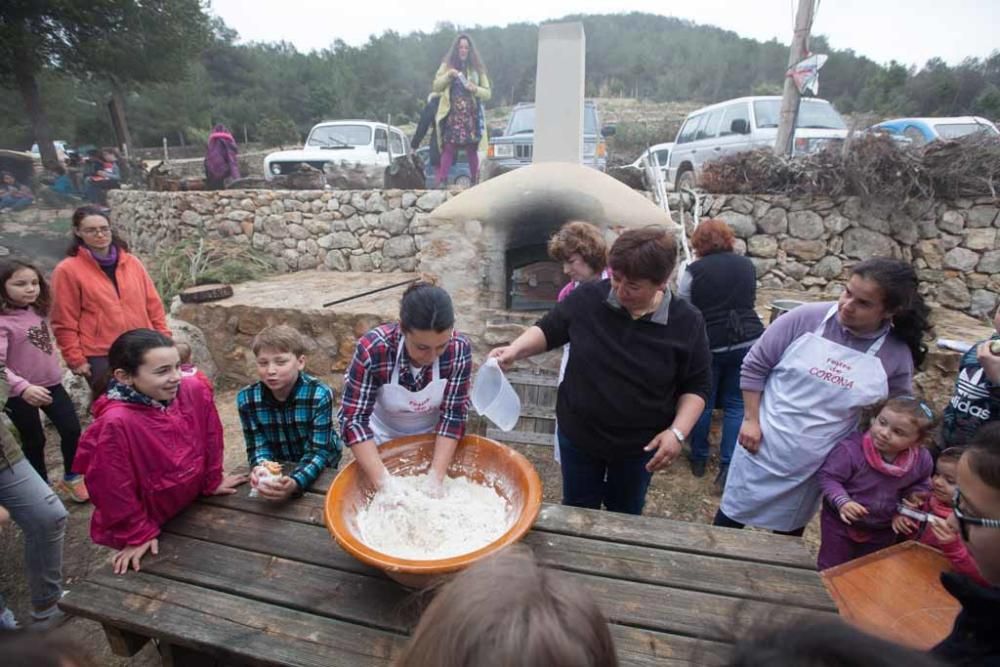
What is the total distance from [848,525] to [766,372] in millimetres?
685

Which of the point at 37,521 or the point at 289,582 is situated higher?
the point at 289,582

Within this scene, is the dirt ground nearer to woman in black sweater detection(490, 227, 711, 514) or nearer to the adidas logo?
woman in black sweater detection(490, 227, 711, 514)

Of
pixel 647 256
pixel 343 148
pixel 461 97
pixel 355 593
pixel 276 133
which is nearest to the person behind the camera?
pixel 355 593

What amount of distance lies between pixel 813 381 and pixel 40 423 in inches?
159

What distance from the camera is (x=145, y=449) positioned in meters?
1.53

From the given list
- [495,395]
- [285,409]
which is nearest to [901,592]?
[495,395]

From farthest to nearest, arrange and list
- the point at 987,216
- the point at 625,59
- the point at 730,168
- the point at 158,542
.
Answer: the point at 625,59, the point at 730,168, the point at 987,216, the point at 158,542

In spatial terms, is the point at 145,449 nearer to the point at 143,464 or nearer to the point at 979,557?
the point at 143,464

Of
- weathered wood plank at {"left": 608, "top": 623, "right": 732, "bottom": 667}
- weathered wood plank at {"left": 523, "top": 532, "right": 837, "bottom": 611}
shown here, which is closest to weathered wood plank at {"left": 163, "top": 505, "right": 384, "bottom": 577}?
weathered wood plank at {"left": 523, "top": 532, "right": 837, "bottom": 611}

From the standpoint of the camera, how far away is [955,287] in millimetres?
5309

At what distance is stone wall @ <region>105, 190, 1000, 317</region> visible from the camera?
514 cm

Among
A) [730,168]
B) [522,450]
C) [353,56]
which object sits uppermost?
[353,56]

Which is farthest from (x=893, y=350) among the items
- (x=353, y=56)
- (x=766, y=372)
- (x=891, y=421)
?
(x=353, y=56)

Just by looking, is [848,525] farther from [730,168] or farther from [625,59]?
[625,59]
